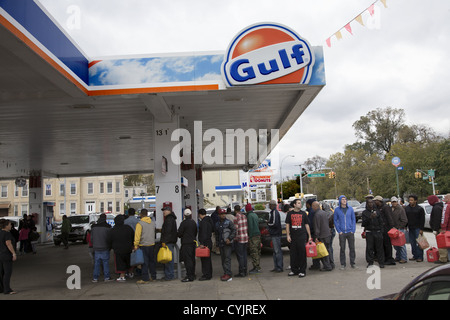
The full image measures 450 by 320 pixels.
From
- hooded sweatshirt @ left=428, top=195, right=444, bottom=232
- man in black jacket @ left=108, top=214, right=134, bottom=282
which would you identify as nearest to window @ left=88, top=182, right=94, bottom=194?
man in black jacket @ left=108, top=214, right=134, bottom=282

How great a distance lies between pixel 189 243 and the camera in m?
9.47

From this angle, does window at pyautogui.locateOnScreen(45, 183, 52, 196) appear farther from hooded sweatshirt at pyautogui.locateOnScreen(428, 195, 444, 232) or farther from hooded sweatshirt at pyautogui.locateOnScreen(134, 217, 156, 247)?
hooded sweatshirt at pyautogui.locateOnScreen(428, 195, 444, 232)

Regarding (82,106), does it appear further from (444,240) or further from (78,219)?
(78,219)

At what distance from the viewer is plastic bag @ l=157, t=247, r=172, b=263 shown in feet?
30.0

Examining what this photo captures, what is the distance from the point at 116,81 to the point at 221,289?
5.28m

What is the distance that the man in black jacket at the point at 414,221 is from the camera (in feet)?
35.4

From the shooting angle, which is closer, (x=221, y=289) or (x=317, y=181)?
(x=221, y=289)

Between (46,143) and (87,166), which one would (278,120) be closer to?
(46,143)

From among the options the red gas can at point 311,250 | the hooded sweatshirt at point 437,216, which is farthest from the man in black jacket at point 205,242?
the hooded sweatshirt at point 437,216

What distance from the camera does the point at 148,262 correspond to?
9.56m

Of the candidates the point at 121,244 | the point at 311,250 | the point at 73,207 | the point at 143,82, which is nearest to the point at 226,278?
the point at 311,250

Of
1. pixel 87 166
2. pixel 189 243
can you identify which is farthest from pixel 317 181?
pixel 189 243

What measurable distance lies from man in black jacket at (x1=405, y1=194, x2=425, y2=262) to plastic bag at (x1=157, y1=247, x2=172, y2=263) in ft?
21.9

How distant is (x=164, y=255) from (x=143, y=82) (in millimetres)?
4070
